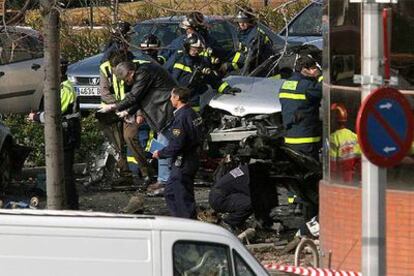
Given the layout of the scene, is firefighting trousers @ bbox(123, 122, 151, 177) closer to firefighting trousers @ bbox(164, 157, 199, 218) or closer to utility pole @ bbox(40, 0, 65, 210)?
firefighting trousers @ bbox(164, 157, 199, 218)

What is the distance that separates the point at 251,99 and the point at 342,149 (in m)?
5.00

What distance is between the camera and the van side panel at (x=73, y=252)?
6.04 m

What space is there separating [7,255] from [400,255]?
4679 millimetres

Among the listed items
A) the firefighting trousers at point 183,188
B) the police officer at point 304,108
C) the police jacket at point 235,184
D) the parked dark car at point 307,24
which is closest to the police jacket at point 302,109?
the police officer at point 304,108

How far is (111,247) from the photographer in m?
6.13

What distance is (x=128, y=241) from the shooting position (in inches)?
243

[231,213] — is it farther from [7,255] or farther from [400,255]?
[7,255]

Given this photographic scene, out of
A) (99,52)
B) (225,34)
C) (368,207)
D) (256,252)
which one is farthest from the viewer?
(99,52)

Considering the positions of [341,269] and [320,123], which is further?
[320,123]

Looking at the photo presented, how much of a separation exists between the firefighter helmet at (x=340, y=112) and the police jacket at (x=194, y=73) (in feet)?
18.9

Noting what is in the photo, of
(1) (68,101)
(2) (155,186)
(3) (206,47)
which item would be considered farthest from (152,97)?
(3) (206,47)

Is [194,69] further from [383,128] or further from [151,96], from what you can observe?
[383,128]

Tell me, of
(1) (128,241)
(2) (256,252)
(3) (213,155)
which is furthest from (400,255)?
(3) (213,155)

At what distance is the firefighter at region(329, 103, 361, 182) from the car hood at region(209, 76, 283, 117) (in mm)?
4255
